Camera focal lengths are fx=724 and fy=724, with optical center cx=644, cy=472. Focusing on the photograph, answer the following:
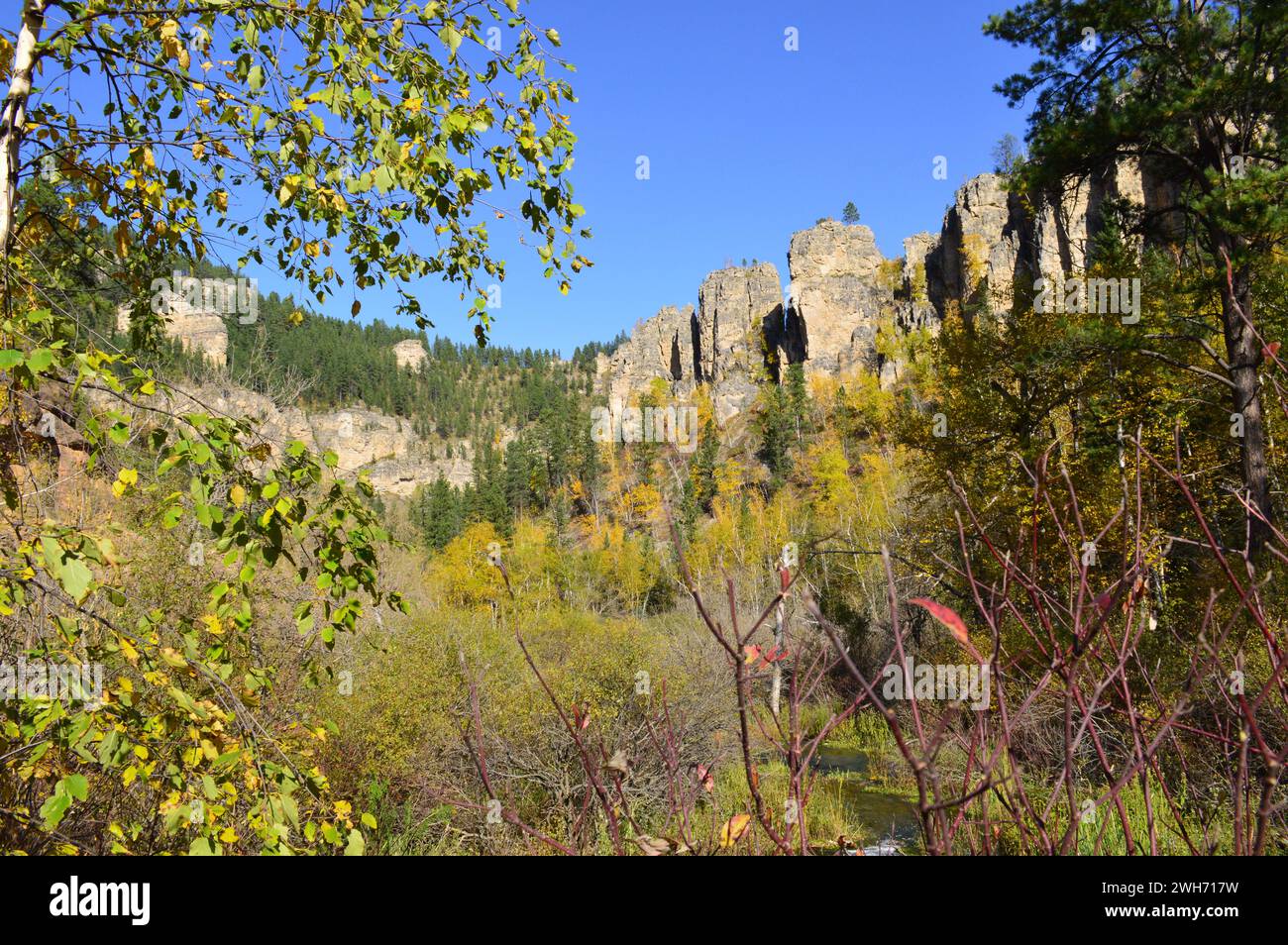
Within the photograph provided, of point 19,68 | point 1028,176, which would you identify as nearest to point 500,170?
point 19,68

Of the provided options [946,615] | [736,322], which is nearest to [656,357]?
[736,322]

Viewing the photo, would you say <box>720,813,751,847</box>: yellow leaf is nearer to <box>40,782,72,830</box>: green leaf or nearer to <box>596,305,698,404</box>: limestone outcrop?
<box>40,782,72,830</box>: green leaf

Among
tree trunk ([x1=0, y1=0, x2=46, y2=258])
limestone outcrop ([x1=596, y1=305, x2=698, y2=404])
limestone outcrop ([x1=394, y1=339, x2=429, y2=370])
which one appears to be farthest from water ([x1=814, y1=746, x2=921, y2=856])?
limestone outcrop ([x1=394, y1=339, x2=429, y2=370])

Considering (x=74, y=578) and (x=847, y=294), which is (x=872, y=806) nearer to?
(x=74, y=578)

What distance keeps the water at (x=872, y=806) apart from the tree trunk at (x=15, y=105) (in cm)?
849

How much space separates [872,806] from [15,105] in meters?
13.4

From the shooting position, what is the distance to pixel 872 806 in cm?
1220

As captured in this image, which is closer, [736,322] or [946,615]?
[946,615]

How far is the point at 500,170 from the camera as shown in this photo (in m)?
2.27

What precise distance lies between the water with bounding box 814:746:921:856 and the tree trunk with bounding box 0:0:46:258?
849cm

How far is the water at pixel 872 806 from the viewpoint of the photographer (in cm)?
968

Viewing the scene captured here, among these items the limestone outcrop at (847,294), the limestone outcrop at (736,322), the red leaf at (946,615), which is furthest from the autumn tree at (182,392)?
the limestone outcrop at (736,322)

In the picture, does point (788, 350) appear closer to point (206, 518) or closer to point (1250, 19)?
point (1250, 19)

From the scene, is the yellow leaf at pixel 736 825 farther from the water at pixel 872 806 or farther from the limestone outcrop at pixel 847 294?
the limestone outcrop at pixel 847 294
